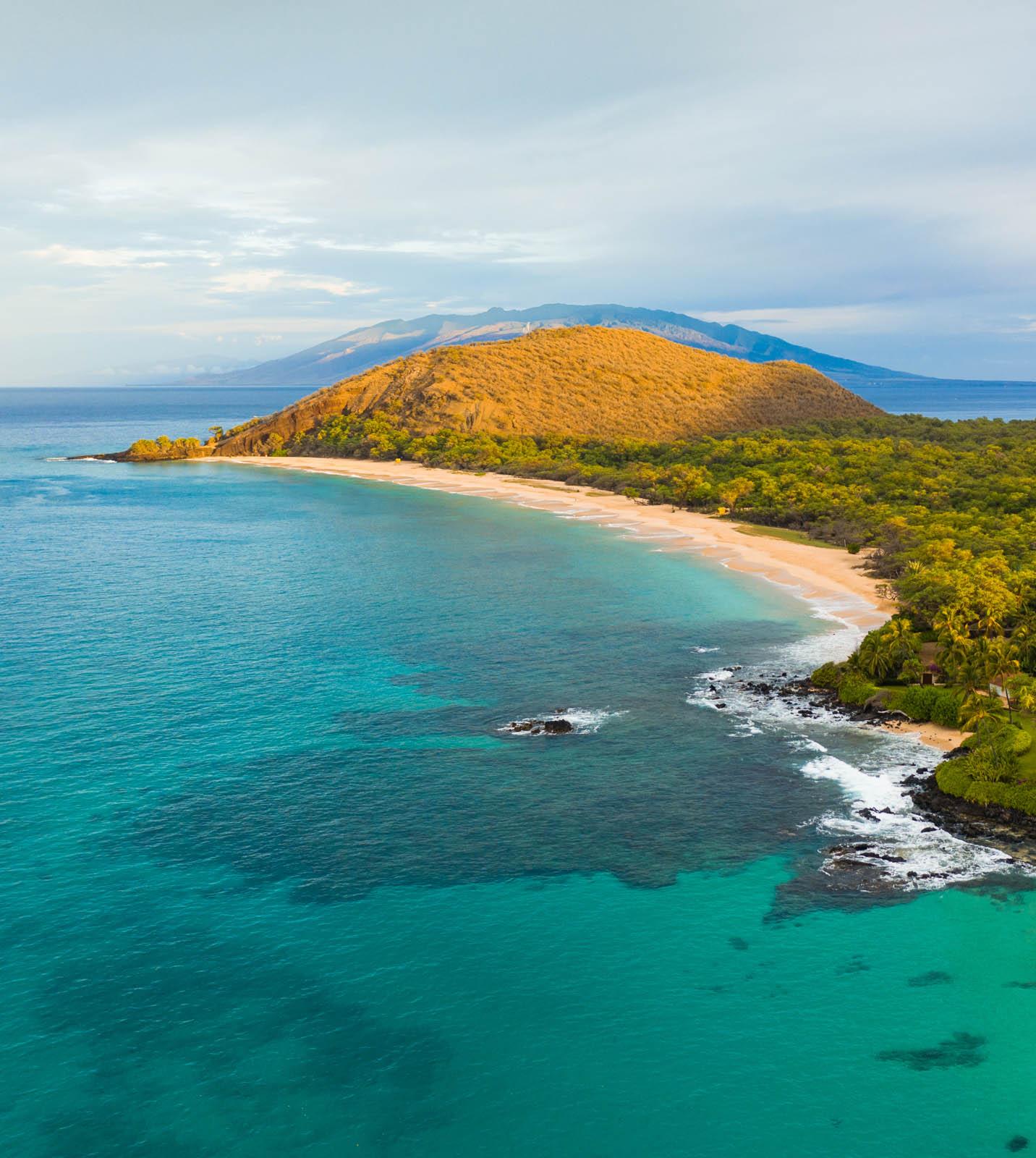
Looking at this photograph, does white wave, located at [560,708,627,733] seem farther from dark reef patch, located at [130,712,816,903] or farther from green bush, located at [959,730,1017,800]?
green bush, located at [959,730,1017,800]

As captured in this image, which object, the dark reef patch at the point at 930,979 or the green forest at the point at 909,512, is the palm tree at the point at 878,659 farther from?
the dark reef patch at the point at 930,979

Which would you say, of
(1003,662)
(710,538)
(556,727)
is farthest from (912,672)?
(710,538)

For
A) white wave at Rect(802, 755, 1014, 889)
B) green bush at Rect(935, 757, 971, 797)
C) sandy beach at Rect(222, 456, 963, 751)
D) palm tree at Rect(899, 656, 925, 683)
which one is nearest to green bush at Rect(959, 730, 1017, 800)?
green bush at Rect(935, 757, 971, 797)

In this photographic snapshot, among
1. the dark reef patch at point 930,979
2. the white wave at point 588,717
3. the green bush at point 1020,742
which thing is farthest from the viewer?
the white wave at point 588,717

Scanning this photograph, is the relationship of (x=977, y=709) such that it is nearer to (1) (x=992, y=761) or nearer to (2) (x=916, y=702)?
(2) (x=916, y=702)

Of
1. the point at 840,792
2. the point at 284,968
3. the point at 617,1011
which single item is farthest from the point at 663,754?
the point at 284,968

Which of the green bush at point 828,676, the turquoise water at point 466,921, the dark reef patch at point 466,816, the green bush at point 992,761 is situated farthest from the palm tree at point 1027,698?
the dark reef patch at point 466,816

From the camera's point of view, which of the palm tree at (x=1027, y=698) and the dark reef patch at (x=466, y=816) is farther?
the palm tree at (x=1027, y=698)
